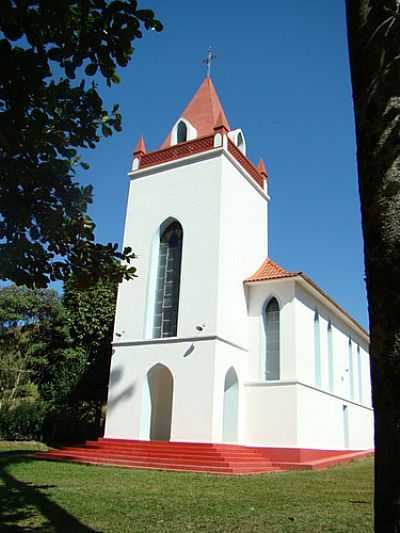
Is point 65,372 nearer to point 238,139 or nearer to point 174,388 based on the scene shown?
point 174,388

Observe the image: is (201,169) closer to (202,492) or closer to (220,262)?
(220,262)

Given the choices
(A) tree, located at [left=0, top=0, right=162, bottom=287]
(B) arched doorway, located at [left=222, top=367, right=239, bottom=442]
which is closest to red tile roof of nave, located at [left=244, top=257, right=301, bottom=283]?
(B) arched doorway, located at [left=222, top=367, right=239, bottom=442]

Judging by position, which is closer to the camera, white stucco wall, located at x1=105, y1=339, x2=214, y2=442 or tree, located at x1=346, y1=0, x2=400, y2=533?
tree, located at x1=346, y1=0, x2=400, y2=533

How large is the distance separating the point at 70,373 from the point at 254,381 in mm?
9724

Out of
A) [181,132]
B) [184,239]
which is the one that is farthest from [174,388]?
[181,132]

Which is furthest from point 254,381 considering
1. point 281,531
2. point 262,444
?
point 281,531

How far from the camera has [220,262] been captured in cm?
1695

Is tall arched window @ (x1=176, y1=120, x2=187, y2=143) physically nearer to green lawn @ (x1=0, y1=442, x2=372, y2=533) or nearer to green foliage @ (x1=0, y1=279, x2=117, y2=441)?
green foliage @ (x1=0, y1=279, x2=117, y2=441)

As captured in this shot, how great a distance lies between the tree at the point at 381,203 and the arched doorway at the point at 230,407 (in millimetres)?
15141

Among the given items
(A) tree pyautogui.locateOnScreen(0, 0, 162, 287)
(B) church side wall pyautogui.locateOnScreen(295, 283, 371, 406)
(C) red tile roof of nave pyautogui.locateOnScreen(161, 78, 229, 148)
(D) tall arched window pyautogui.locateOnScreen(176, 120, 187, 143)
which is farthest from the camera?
(D) tall arched window pyautogui.locateOnScreen(176, 120, 187, 143)

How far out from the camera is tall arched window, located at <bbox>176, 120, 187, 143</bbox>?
20.9m

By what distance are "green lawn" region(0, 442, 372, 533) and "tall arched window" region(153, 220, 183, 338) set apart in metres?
6.46

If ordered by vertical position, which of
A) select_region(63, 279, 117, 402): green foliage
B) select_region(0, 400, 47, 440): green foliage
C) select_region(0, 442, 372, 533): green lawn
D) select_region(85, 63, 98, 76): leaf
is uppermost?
select_region(63, 279, 117, 402): green foliage

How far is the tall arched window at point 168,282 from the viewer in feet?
58.1
